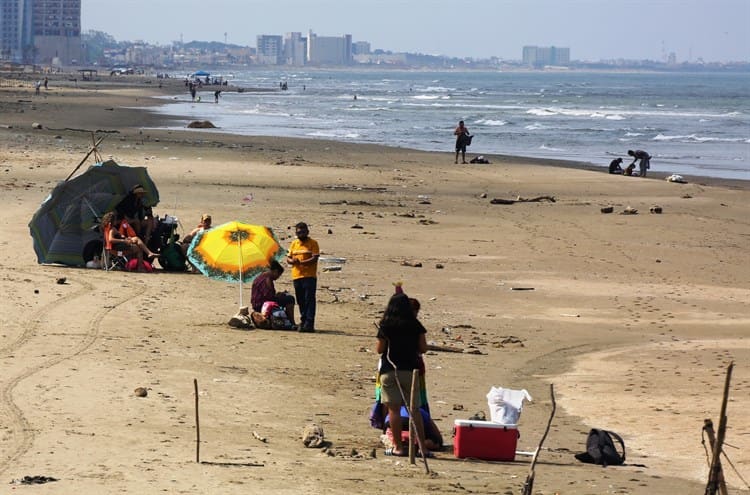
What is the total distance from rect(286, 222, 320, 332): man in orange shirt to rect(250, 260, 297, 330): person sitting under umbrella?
0.21m

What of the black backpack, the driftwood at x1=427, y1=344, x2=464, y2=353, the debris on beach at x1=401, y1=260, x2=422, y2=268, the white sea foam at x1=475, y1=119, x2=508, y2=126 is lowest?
the driftwood at x1=427, y1=344, x2=464, y2=353

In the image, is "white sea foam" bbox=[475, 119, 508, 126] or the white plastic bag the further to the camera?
"white sea foam" bbox=[475, 119, 508, 126]

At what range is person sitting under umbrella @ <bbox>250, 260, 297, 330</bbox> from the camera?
14.5 metres

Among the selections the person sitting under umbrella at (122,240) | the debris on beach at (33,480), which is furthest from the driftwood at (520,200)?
the debris on beach at (33,480)

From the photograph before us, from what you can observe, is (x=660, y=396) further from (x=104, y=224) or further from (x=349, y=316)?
(x=104, y=224)

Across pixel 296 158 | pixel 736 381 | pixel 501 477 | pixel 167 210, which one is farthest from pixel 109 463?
pixel 296 158

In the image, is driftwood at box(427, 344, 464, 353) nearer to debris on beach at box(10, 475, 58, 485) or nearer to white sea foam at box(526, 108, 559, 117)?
debris on beach at box(10, 475, 58, 485)

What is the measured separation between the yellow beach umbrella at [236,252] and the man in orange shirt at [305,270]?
1.00m

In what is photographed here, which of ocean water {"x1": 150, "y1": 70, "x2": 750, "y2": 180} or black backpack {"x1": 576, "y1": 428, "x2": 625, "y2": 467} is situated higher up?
ocean water {"x1": 150, "y1": 70, "x2": 750, "y2": 180}

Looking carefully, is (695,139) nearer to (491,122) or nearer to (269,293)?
(491,122)

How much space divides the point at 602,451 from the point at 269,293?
18.7 ft

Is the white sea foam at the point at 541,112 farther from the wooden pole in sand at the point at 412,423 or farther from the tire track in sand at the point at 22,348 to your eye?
the wooden pole in sand at the point at 412,423

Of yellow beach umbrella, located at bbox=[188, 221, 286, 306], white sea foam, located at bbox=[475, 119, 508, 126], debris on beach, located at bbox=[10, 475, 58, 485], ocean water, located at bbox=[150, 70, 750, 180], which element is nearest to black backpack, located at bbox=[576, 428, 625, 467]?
debris on beach, located at bbox=[10, 475, 58, 485]

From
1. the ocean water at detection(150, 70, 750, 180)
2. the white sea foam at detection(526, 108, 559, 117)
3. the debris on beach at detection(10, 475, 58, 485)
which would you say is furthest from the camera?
the white sea foam at detection(526, 108, 559, 117)
